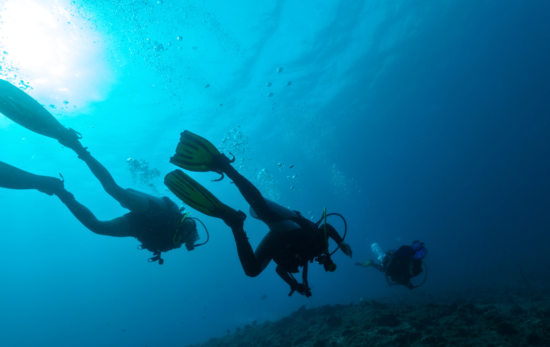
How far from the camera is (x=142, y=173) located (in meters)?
27.6

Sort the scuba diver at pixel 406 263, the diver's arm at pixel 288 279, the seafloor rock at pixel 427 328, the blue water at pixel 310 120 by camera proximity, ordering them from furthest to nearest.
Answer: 1. the blue water at pixel 310 120
2. the scuba diver at pixel 406 263
3. the seafloor rock at pixel 427 328
4. the diver's arm at pixel 288 279

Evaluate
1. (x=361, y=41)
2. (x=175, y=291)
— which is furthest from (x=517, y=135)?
(x=175, y=291)

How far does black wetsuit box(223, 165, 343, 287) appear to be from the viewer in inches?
121

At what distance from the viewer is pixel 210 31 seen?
15898 mm

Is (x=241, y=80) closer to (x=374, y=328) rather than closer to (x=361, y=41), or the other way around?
(x=361, y=41)

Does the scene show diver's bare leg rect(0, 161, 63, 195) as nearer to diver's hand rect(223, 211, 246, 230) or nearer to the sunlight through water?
diver's hand rect(223, 211, 246, 230)

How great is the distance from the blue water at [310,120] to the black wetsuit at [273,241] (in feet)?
50.1

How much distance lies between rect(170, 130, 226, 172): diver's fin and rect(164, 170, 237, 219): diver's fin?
0.19m

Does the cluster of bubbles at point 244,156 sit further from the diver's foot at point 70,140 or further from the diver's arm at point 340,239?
the diver's arm at point 340,239

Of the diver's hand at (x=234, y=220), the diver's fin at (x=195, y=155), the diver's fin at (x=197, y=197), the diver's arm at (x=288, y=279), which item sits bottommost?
the diver's arm at (x=288, y=279)

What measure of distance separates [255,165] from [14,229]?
4068cm

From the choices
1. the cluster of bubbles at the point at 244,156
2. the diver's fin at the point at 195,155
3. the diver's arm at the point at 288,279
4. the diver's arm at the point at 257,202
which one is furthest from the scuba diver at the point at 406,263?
the cluster of bubbles at the point at 244,156

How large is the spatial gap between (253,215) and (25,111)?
3.48 metres

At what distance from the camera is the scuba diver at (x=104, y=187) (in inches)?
127
